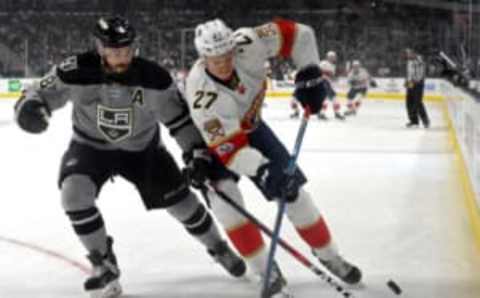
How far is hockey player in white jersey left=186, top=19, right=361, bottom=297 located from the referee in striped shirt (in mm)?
6273

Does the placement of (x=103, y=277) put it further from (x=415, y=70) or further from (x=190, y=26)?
(x=190, y=26)

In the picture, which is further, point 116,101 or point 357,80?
point 357,80

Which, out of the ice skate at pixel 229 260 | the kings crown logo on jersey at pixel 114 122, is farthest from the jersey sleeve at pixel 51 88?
the ice skate at pixel 229 260

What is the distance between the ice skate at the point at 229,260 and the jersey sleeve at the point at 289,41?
713 mm

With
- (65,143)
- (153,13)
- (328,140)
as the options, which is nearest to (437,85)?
(153,13)

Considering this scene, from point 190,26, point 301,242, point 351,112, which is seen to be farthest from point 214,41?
point 190,26

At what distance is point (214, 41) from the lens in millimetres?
2615

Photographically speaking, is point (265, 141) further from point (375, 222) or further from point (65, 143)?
point (65, 143)

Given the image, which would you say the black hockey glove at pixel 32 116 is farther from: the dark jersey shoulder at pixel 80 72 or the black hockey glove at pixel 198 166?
the black hockey glove at pixel 198 166

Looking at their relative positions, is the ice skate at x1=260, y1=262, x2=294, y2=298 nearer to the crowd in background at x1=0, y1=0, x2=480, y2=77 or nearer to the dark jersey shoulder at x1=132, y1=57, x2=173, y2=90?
the dark jersey shoulder at x1=132, y1=57, x2=173, y2=90

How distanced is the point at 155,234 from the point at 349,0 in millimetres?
12360

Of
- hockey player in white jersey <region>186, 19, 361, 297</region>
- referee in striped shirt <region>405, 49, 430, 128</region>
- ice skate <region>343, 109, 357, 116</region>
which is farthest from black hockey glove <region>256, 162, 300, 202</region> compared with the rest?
ice skate <region>343, 109, 357, 116</region>

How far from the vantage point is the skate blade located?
2.86m

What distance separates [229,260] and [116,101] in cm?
71
